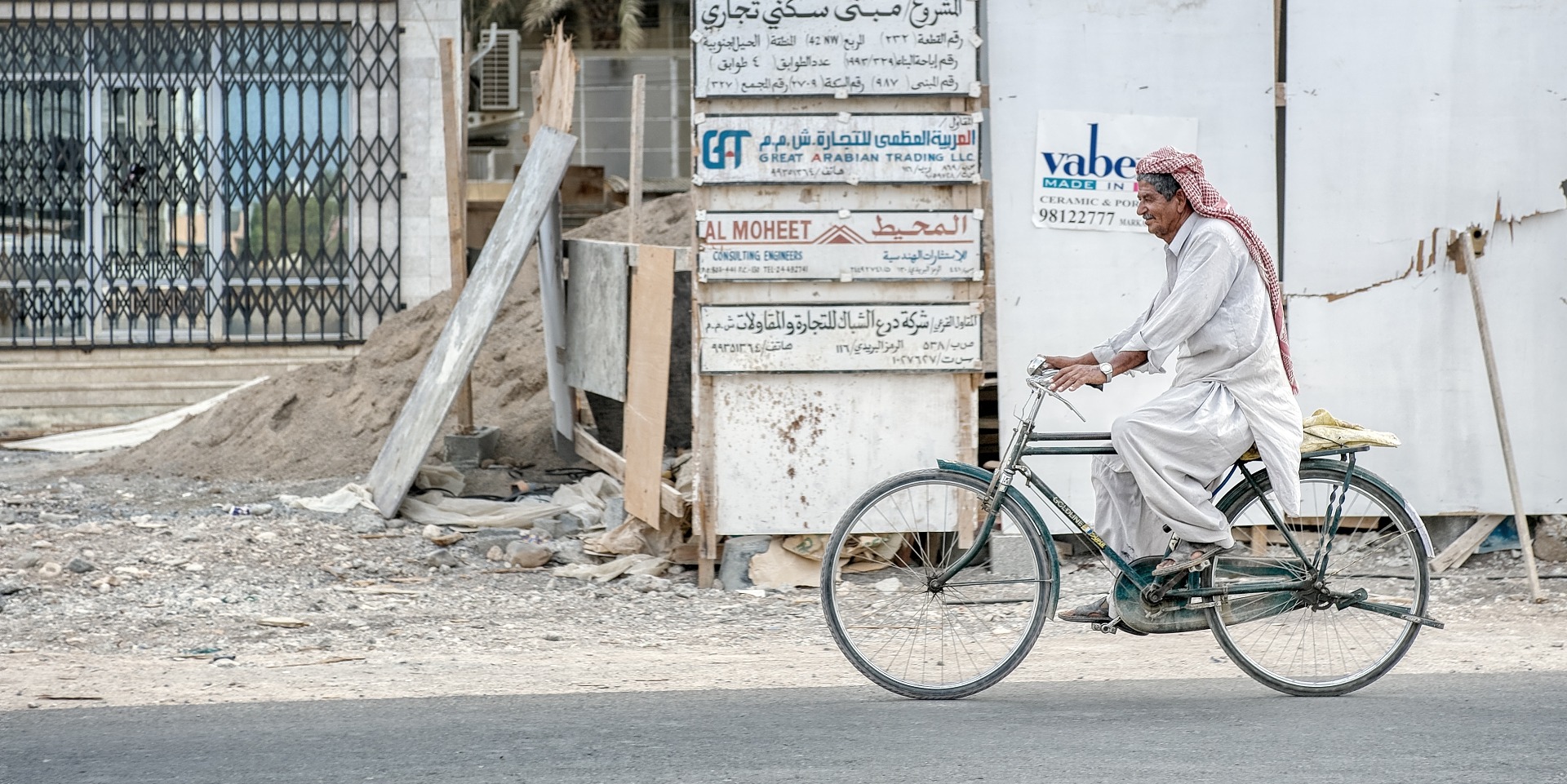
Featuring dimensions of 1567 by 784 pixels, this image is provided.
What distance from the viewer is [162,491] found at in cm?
939

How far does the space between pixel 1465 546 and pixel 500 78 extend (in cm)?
1719

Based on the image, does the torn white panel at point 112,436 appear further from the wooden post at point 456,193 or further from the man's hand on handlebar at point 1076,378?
the man's hand on handlebar at point 1076,378

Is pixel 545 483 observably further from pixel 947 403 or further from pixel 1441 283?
pixel 1441 283

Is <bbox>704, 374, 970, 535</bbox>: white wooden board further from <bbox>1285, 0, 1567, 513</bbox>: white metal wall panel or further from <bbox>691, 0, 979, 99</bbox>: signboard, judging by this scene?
<bbox>1285, 0, 1567, 513</bbox>: white metal wall panel

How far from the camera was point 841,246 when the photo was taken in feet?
22.4

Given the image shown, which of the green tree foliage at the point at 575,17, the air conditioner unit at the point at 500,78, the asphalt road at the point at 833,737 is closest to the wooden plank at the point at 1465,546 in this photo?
the asphalt road at the point at 833,737

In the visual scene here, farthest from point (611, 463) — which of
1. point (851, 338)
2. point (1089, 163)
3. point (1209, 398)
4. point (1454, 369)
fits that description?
point (1209, 398)

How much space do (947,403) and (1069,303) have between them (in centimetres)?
73

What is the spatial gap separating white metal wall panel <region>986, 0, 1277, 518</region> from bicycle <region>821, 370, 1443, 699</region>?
2217 millimetres

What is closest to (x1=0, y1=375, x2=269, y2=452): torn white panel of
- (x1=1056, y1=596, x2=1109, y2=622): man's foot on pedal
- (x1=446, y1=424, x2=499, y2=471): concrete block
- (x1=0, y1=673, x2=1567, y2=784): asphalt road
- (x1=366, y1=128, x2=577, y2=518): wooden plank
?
(x1=446, y1=424, x2=499, y2=471): concrete block

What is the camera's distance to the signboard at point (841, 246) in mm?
6801

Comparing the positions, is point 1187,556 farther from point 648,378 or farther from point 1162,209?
point 648,378

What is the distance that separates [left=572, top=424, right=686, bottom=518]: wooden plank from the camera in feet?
23.6

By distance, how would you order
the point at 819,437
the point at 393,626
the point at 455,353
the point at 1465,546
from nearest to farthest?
the point at 393,626 → the point at 819,437 → the point at 1465,546 → the point at 455,353
